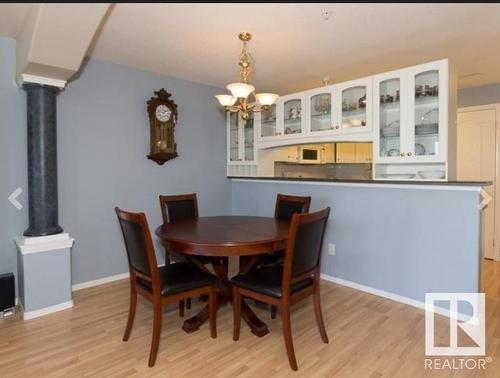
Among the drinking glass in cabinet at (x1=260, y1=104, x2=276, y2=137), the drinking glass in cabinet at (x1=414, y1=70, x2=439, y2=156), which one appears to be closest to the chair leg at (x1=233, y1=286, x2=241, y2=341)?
the drinking glass in cabinet at (x1=414, y1=70, x2=439, y2=156)

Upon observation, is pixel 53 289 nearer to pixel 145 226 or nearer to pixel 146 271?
pixel 146 271

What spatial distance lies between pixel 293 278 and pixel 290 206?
1.21 m

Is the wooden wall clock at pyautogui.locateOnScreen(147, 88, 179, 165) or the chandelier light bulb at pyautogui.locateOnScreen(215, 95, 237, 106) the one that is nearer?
the chandelier light bulb at pyautogui.locateOnScreen(215, 95, 237, 106)

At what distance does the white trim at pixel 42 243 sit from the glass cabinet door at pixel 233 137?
93.2 inches

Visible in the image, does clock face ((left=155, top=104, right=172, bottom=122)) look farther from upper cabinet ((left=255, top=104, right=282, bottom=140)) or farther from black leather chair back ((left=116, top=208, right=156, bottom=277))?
black leather chair back ((left=116, top=208, right=156, bottom=277))

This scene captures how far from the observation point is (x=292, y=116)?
3877 millimetres

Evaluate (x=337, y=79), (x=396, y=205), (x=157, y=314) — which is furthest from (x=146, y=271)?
(x=337, y=79)

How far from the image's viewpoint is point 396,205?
2975mm

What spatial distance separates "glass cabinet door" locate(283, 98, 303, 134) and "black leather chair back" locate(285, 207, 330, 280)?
1.85 metres

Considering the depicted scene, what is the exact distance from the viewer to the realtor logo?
2.17 m

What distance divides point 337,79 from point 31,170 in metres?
3.43

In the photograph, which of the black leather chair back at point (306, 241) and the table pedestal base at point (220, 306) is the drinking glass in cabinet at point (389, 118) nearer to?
the black leather chair back at point (306, 241)

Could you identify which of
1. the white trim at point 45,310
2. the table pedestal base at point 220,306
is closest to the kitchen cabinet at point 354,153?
the table pedestal base at point 220,306

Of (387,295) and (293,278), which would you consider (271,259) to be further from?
(387,295)
